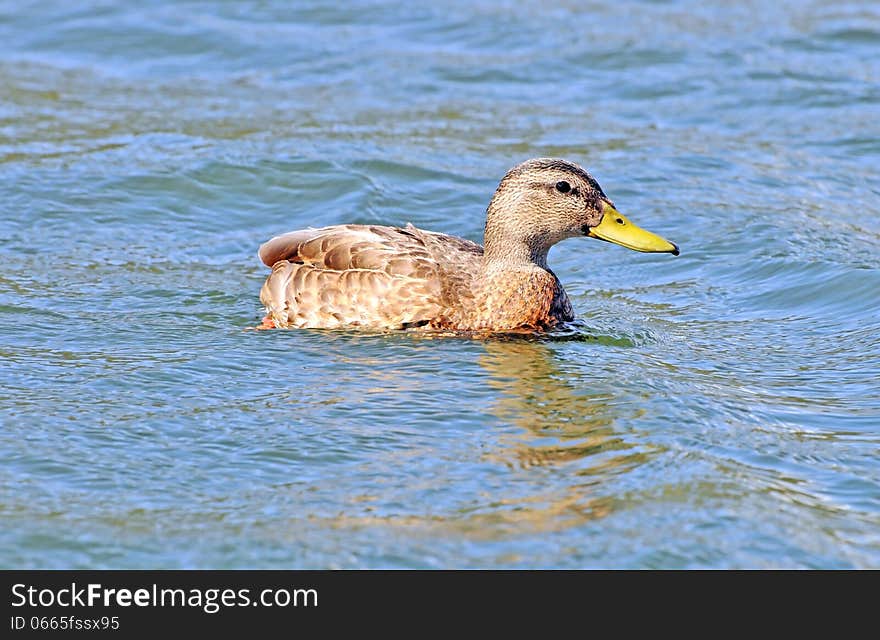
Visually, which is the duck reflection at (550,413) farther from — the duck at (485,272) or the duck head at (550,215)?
the duck head at (550,215)

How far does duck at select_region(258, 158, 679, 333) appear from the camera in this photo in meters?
9.52

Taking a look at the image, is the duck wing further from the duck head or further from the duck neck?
the duck head

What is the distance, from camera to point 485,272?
9.67 meters

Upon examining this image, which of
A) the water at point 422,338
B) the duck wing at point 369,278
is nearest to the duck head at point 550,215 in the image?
the duck wing at point 369,278

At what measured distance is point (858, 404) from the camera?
329 inches

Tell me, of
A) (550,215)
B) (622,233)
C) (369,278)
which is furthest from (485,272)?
(622,233)

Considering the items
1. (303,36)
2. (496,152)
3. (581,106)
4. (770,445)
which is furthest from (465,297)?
(303,36)

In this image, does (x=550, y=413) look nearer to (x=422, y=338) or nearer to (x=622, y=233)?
(x=422, y=338)

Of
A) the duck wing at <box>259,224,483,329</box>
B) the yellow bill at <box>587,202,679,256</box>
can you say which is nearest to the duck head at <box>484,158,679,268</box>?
the yellow bill at <box>587,202,679,256</box>

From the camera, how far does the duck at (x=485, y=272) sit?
952 cm

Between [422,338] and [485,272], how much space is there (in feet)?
2.15

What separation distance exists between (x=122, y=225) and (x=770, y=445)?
21.7 feet

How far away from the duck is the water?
0.22 m

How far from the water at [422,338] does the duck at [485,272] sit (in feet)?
0.71
